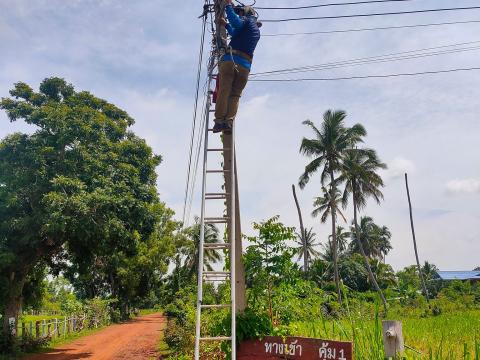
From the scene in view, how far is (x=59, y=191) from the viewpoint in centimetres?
1430

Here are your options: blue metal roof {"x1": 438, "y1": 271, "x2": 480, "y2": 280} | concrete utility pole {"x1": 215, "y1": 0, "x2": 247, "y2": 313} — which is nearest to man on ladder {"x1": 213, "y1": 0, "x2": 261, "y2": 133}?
concrete utility pole {"x1": 215, "y1": 0, "x2": 247, "y2": 313}

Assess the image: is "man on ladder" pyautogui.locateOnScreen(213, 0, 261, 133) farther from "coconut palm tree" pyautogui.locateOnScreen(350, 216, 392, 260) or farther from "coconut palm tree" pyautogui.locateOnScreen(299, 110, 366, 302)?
"coconut palm tree" pyautogui.locateOnScreen(350, 216, 392, 260)

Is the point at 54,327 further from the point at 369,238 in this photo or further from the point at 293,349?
the point at 369,238

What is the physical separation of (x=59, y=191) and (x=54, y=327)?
10686 mm

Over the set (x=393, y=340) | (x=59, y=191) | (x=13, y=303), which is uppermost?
(x=59, y=191)

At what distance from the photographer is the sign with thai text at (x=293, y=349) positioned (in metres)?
4.43

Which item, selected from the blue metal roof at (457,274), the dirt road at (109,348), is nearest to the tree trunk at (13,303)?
the dirt road at (109,348)

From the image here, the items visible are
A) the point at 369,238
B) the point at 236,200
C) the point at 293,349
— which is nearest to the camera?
the point at 293,349

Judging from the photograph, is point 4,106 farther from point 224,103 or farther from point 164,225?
point 164,225

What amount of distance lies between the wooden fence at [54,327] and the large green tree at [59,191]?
6.73 ft

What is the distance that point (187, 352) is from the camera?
11.9 metres

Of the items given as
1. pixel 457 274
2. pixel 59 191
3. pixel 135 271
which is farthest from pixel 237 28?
pixel 457 274

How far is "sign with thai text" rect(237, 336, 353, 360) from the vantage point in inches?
174

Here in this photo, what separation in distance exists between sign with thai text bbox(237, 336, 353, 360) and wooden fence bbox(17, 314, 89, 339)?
14899mm
